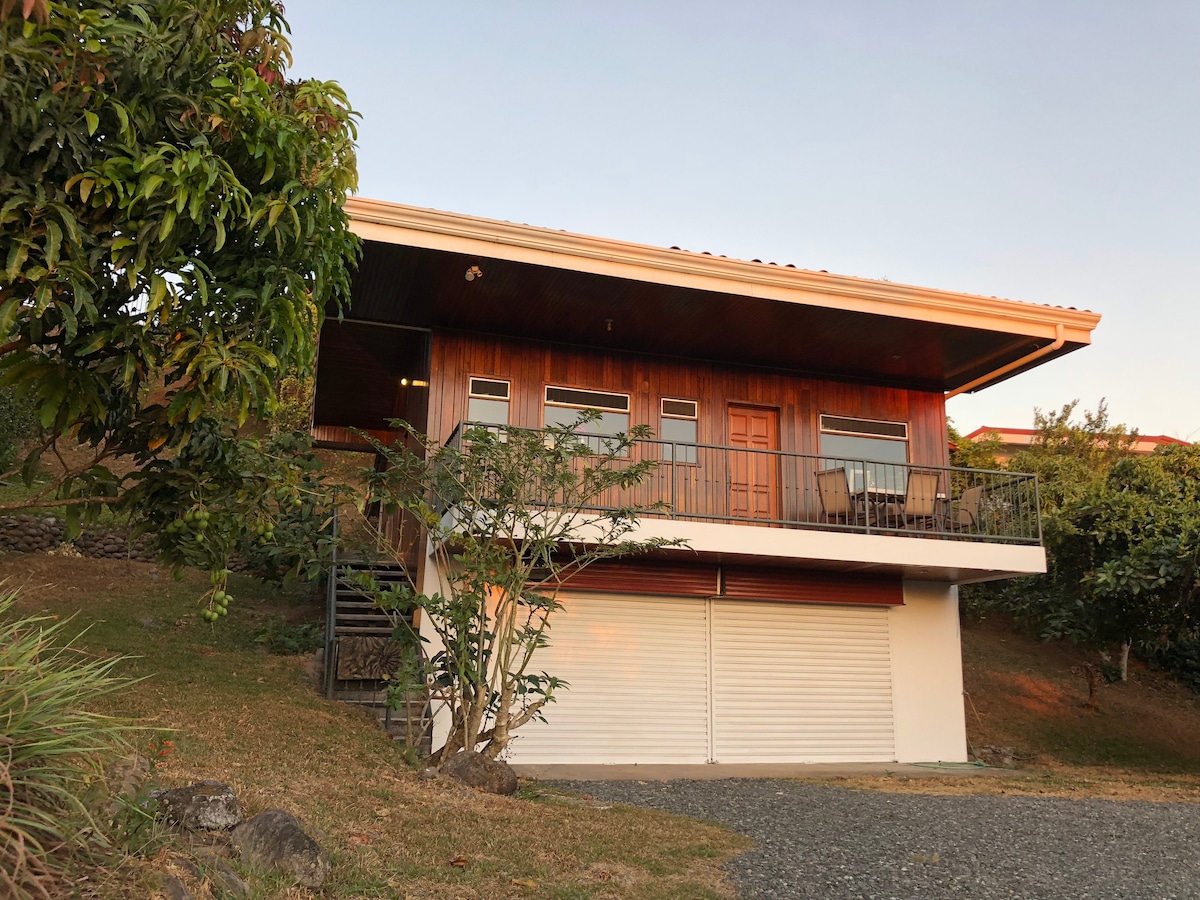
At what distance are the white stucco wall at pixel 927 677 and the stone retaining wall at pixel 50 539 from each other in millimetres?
12200

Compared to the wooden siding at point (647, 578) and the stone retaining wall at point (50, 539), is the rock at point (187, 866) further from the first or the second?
the stone retaining wall at point (50, 539)

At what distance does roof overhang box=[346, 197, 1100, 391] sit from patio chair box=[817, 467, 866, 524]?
1588 millimetres

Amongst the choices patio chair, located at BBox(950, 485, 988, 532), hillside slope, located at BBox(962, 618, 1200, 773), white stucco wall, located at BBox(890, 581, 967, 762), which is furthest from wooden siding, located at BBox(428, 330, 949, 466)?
hillside slope, located at BBox(962, 618, 1200, 773)

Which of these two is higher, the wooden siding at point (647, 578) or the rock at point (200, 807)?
the wooden siding at point (647, 578)

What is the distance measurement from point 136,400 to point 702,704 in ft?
26.7

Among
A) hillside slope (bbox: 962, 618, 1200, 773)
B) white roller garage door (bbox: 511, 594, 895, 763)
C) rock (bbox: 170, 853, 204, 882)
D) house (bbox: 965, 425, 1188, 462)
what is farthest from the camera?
house (bbox: 965, 425, 1188, 462)

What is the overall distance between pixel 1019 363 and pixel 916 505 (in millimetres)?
2430

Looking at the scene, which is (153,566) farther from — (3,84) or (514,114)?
(3,84)

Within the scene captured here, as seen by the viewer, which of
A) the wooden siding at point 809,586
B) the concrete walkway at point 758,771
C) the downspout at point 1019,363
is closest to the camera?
the concrete walkway at point 758,771

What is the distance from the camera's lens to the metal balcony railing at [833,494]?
11.1 metres

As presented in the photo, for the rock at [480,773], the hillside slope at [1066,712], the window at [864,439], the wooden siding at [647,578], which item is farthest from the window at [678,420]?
the hillside slope at [1066,712]

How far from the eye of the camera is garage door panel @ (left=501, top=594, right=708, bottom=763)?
10734 mm

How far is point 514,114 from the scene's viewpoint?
14359 millimetres

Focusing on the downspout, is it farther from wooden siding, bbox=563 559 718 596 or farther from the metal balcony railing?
wooden siding, bbox=563 559 718 596
